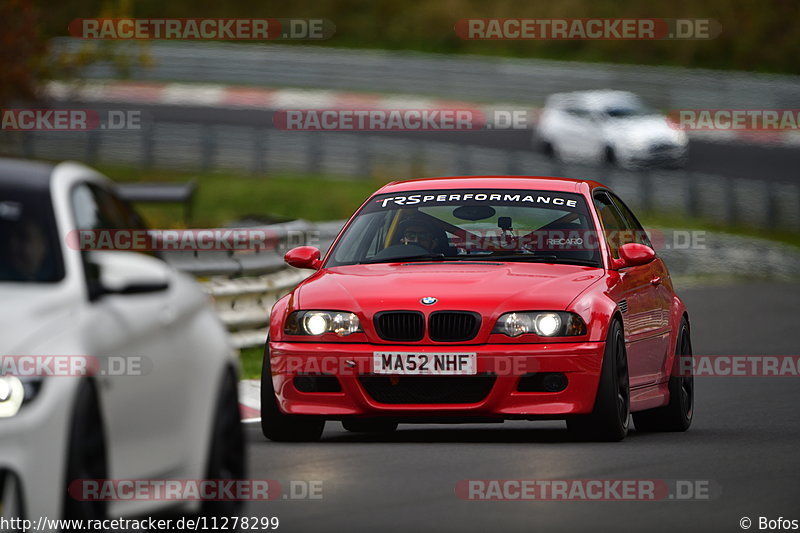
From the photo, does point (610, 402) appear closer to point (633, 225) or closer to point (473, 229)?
point (473, 229)

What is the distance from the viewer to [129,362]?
682cm

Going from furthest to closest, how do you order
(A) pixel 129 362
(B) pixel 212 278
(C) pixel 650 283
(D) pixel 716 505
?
(B) pixel 212 278, (C) pixel 650 283, (D) pixel 716 505, (A) pixel 129 362

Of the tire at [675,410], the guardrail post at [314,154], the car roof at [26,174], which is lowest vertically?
the guardrail post at [314,154]

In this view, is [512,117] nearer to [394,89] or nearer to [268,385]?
[394,89]

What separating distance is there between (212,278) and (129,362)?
33.7ft

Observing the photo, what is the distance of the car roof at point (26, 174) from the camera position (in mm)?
6957

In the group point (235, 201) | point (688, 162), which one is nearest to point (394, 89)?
point (688, 162)

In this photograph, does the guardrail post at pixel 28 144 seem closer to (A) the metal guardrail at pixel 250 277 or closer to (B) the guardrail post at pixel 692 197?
(B) the guardrail post at pixel 692 197

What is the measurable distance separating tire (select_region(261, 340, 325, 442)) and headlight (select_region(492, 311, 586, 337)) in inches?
47.5
